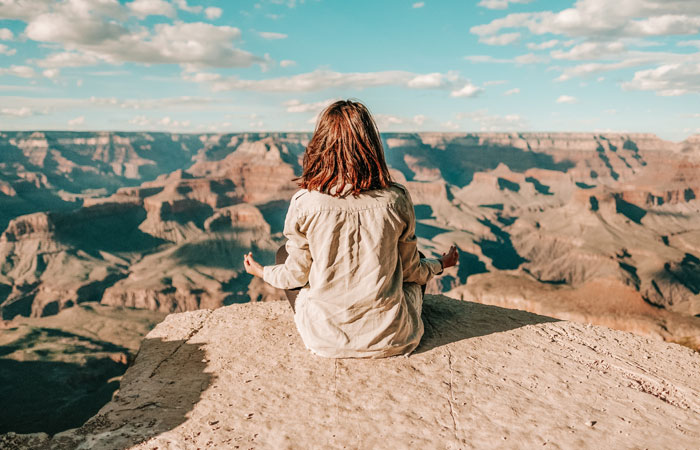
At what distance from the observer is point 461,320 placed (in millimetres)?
6371

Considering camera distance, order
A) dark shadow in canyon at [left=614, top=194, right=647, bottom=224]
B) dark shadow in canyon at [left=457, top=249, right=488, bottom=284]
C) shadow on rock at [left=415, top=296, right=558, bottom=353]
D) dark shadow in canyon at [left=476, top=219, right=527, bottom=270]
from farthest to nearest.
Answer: dark shadow in canyon at [left=614, top=194, right=647, bottom=224] → dark shadow in canyon at [left=476, top=219, right=527, bottom=270] → dark shadow in canyon at [left=457, top=249, right=488, bottom=284] → shadow on rock at [left=415, top=296, right=558, bottom=353]

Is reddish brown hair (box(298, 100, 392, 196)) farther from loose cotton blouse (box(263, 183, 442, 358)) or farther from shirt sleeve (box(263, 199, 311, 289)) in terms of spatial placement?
shirt sleeve (box(263, 199, 311, 289))

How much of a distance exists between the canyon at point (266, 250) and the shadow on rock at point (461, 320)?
34.1 meters

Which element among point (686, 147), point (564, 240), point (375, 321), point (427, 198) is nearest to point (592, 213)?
point (564, 240)

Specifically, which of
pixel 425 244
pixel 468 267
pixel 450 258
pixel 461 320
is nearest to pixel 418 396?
pixel 450 258

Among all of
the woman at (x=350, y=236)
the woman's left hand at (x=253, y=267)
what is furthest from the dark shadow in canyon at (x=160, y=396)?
the woman at (x=350, y=236)

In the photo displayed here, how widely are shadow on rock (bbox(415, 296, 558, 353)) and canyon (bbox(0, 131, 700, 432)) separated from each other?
112 ft

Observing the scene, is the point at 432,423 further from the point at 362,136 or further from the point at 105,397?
the point at 105,397

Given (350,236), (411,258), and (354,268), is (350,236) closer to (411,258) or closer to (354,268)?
(354,268)

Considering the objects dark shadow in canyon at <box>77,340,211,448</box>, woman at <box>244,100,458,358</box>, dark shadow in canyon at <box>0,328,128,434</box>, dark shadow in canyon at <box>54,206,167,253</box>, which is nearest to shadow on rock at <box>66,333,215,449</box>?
dark shadow in canyon at <box>77,340,211,448</box>

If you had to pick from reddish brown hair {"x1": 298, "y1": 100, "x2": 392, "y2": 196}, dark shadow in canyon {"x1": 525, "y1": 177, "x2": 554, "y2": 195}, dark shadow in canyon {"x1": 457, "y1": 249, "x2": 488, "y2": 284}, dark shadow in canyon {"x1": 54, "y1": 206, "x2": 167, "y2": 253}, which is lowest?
dark shadow in canyon {"x1": 457, "y1": 249, "x2": 488, "y2": 284}

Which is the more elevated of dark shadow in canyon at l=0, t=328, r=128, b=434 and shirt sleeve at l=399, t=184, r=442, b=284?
shirt sleeve at l=399, t=184, r=442, b=284

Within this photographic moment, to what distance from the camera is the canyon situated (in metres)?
46.6

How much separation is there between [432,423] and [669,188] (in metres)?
157
